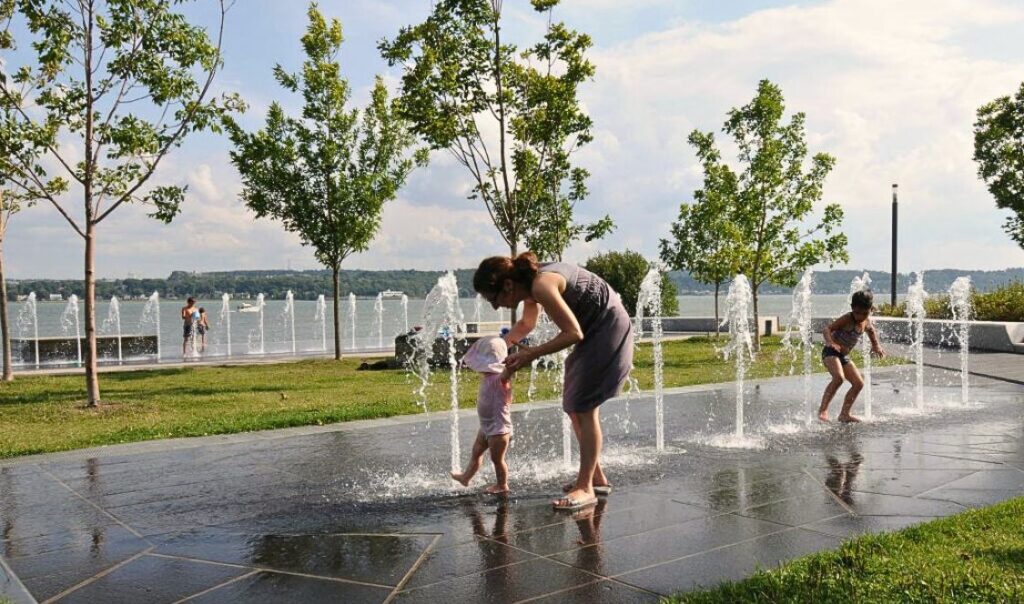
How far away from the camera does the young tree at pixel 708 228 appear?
21.7m

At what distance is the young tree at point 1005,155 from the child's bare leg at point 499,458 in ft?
80.7

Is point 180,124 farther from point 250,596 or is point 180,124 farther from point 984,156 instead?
point 984,156

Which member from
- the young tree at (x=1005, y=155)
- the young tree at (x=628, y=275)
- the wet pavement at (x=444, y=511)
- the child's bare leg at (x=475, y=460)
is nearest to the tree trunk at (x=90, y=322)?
the wet pavement at (x=444, y=511)

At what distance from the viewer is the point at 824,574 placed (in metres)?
3.89

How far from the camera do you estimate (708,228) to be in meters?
28.7

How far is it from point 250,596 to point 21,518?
262 centimetres

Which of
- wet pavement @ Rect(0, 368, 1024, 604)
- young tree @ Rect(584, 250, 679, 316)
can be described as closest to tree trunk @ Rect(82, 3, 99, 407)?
wet pavement @ Rect(0, 368, 1024, 604)

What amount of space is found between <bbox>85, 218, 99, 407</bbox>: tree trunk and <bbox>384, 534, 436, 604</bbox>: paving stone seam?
8.94 m

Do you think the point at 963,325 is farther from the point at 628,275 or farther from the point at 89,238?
the point at 628,275

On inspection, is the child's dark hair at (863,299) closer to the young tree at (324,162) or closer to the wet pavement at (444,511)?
the wet pavement at (444,511)

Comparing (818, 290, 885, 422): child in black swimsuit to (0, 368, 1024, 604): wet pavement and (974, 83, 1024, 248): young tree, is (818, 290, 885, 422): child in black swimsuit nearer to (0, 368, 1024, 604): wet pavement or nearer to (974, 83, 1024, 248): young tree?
(0, 368, 1024, 604): wet pavement

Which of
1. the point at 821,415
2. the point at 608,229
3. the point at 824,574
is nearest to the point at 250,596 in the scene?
the point at 824,574

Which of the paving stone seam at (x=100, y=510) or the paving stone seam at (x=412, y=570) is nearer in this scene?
the paving stone seam at (x=412, y=570)

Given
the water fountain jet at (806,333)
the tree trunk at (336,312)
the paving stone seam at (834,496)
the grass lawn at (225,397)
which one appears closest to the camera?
the paving stone seam at (834,496)
